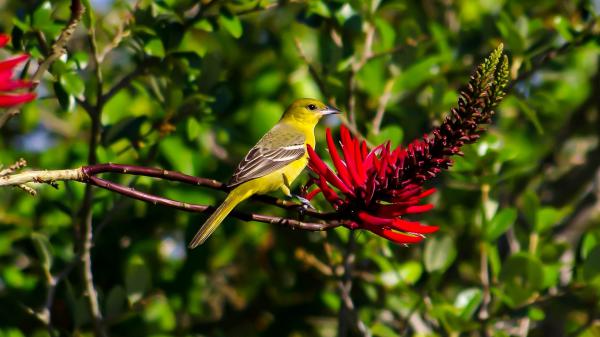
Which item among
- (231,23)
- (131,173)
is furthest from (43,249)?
(131,173)

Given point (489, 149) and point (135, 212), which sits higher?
point (489, 149)

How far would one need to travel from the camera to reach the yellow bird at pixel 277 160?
4.14m

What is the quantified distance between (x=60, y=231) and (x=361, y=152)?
325 cm

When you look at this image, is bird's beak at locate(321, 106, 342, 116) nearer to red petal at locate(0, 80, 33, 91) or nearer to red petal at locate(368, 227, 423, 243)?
red petal at locate(368, 227, 423, 243)

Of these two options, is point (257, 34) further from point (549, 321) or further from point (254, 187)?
point (549, 321)

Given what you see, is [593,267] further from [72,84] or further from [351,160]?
[72,84]

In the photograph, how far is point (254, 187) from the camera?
4.52 meters

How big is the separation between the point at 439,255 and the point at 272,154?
3.99ft

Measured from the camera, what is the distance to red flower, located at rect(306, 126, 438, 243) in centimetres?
273

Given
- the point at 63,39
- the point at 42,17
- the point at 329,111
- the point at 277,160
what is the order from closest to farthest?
the point at 63,39 → the point at 42,17 → the point at 277,160 → the point at 329,111

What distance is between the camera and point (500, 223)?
511 centimetres

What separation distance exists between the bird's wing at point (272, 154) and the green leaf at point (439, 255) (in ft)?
3.33

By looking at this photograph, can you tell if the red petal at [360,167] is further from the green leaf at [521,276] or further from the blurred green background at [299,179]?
the green leaf at [521,276]

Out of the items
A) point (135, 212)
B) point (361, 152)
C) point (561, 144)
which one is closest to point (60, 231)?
point (135, 212)
